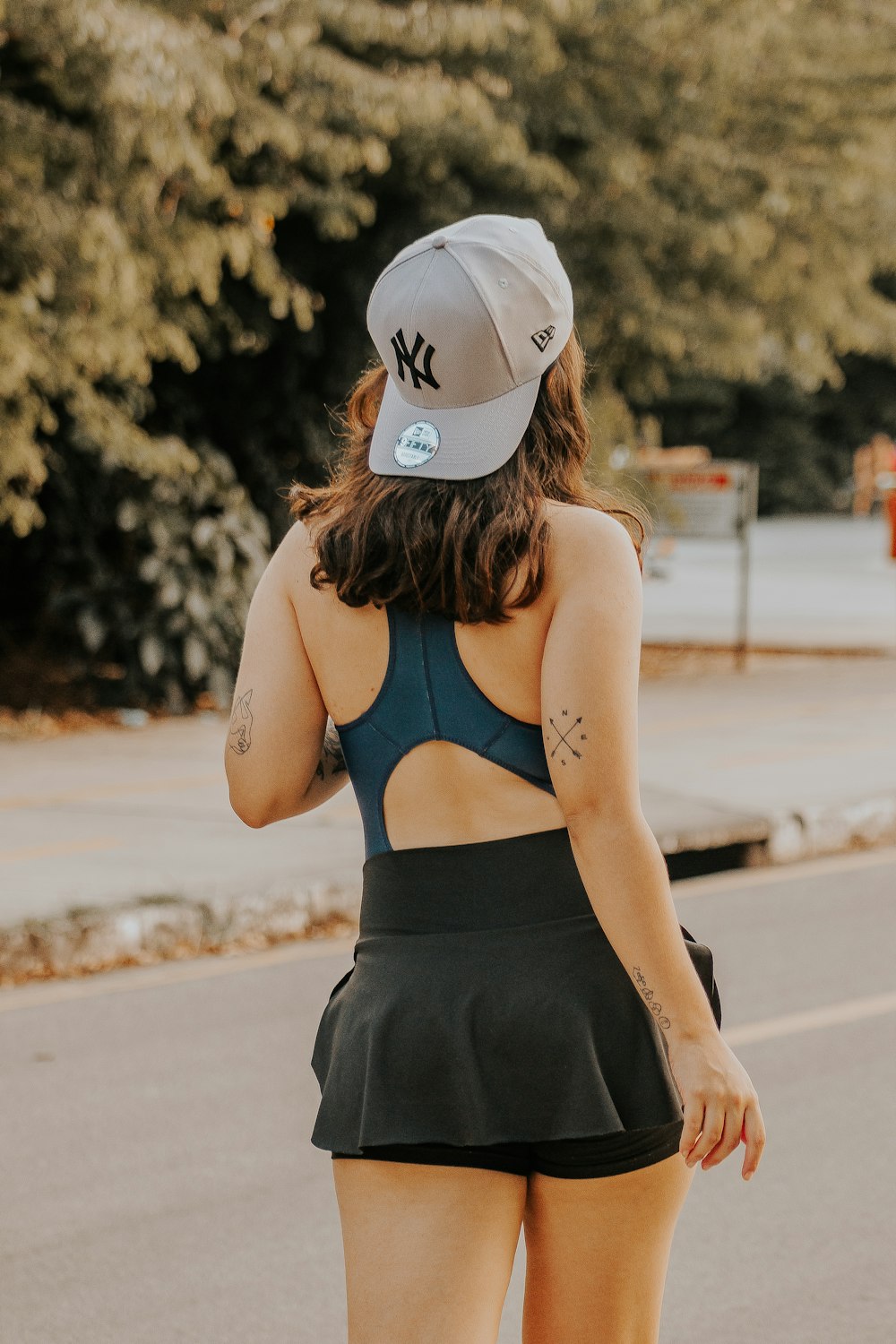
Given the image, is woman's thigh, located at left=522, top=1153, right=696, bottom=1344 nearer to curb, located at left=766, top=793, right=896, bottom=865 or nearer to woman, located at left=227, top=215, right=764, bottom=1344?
woman, located at left=227, top=215, right=764, bottom=1344

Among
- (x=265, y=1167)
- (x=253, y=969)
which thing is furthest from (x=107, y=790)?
(x=265, y=1167)

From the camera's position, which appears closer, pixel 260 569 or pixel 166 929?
pixel 166 929

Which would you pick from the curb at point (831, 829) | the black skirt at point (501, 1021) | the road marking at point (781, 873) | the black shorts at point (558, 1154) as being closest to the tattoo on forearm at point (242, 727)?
the black skirt at point (501, 1021)

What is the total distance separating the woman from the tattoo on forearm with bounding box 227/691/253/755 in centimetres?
12

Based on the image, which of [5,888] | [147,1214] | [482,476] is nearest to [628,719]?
[482,476]

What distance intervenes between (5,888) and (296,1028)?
193cm

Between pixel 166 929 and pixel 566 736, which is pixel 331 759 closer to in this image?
pixel 566 736

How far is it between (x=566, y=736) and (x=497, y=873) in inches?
7.5

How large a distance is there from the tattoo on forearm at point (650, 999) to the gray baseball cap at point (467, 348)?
1.92 ft

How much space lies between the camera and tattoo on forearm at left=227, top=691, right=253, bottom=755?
204cm

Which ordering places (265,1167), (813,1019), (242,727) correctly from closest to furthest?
(242,727) < (265,1167) < (813,1019)

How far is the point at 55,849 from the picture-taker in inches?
301

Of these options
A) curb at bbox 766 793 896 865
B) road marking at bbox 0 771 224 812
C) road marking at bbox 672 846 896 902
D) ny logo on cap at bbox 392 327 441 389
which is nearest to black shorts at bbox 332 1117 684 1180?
ny logo on cap at bbox 392 327 441 389

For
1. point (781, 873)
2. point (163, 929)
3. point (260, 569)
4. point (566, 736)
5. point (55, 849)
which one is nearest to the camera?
point (566, 736)
